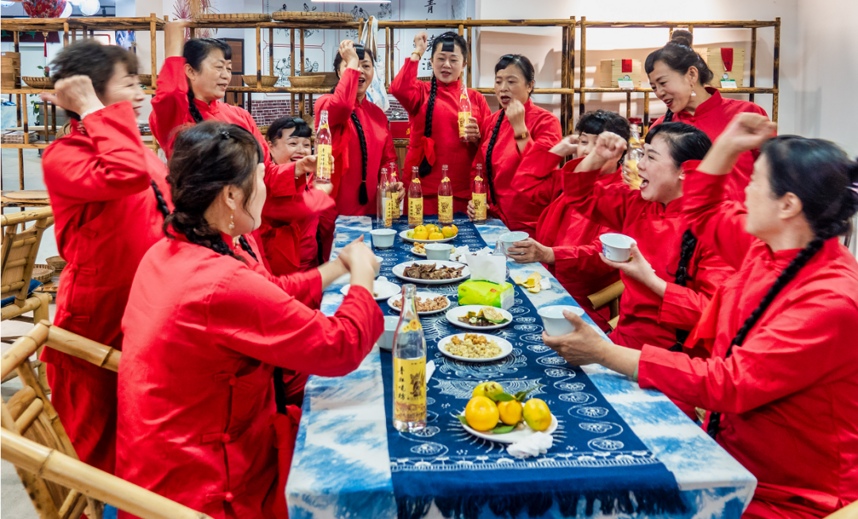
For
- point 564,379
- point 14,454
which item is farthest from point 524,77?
point 14,454

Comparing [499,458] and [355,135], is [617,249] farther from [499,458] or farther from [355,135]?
[355,135]

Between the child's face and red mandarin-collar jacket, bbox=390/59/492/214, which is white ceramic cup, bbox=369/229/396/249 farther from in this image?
red mandarin-collar jacket, bbox=390/59/492/214

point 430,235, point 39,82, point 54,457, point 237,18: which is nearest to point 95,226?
point 54,457

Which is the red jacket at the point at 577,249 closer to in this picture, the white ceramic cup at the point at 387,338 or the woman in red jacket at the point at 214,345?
the white ceramic cup at the point at 387,338

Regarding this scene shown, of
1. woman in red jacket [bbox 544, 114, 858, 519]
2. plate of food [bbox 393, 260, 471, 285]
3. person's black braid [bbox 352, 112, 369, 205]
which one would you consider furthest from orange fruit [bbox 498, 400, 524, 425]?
person's black braid [bbox 352, 112, 369, 205]

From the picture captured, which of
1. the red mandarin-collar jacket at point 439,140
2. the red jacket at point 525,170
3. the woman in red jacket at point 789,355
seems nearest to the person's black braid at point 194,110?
the red mandarin-collar jacket at point 439,140

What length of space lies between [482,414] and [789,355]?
63 cm

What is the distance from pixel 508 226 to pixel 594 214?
0.78 metres

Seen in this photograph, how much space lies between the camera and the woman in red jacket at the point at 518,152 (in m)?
3.32

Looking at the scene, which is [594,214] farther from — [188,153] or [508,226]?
[188,153]

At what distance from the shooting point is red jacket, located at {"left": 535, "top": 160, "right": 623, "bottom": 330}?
2701 millimetres

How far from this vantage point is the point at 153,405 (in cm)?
137

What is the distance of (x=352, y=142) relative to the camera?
3760 millimetres

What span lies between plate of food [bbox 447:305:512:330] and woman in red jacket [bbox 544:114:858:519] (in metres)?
0.30
